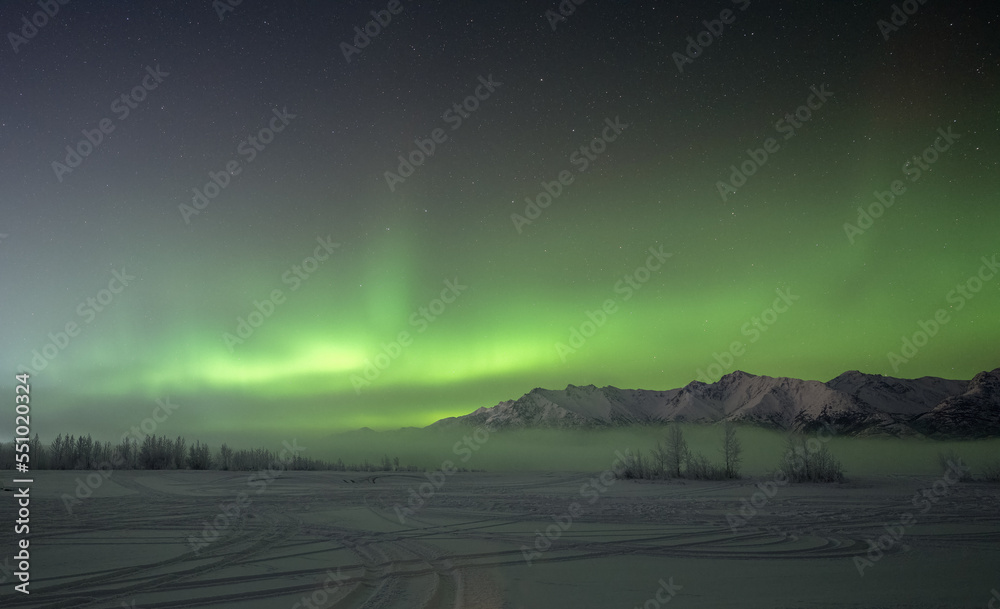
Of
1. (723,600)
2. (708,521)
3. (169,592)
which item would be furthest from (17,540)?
(708,521)

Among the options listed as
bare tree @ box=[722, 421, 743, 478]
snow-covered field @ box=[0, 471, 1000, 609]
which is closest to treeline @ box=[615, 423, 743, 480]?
bare tree @ box=[722, 421, 743, 478]

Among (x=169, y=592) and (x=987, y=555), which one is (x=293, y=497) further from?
(x=987, y=555)

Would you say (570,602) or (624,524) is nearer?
(570,602)

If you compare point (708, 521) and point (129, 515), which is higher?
point (129, 515)

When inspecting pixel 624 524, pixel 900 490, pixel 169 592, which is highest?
pixel 169 592

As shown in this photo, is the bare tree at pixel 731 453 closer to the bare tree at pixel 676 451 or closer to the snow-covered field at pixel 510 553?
the bare tree at pixel 676 451

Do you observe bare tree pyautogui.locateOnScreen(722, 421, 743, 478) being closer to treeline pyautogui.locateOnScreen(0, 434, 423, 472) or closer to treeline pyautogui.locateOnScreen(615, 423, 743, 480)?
treeline pyautogui.locateOnScreen(615, 423, 743, 480)

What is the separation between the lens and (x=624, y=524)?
14891 millimetres

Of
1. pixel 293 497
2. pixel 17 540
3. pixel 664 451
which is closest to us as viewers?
pixel 17 540

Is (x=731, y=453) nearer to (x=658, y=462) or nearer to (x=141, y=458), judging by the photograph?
(x=658, y=462)

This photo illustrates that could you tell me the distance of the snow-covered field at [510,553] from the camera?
768 centimetres

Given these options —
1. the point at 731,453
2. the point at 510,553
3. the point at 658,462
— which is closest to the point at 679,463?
the point at 658,462

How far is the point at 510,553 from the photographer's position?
11016 millimetres

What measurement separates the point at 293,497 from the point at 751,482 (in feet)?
80.4
